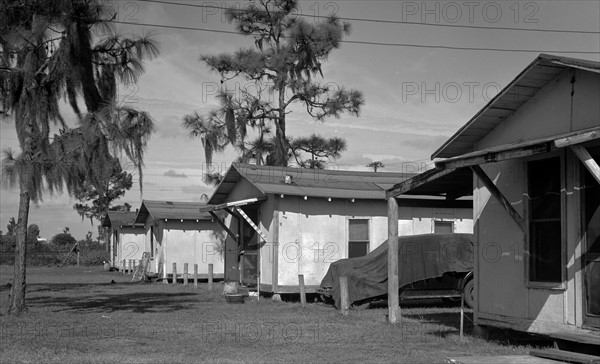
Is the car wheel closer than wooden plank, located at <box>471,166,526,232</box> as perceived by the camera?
No

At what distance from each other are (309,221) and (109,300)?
6313 mm

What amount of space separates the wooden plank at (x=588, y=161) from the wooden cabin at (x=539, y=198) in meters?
0.01

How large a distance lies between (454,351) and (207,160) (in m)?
20.6

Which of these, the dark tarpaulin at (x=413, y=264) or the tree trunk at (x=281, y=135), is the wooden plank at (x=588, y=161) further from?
the tree trunk at (x=281, y=135)

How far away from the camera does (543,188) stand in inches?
459

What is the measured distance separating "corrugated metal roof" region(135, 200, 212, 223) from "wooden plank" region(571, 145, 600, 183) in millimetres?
24390

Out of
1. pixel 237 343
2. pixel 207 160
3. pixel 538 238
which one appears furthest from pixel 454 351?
pixel 207 160

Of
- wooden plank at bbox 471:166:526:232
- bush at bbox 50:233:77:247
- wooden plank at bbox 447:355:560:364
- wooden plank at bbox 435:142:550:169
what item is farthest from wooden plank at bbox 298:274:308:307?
bush at bbox 50:233:77:247

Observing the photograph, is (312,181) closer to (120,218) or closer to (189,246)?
(189,246)

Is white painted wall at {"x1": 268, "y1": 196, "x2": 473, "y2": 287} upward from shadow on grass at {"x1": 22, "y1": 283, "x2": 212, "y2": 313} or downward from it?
upward

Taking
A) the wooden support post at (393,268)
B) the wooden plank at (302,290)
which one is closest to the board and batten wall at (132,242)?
the wooden plank at (302,290)

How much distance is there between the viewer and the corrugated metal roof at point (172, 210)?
33812 mm

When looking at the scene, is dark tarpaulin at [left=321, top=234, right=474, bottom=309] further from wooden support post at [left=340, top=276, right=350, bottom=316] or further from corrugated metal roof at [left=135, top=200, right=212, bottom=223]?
corrugated metal roof at [left=135, top=200, right=212, bottom=223]

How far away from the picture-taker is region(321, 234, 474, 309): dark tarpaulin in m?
18.1
